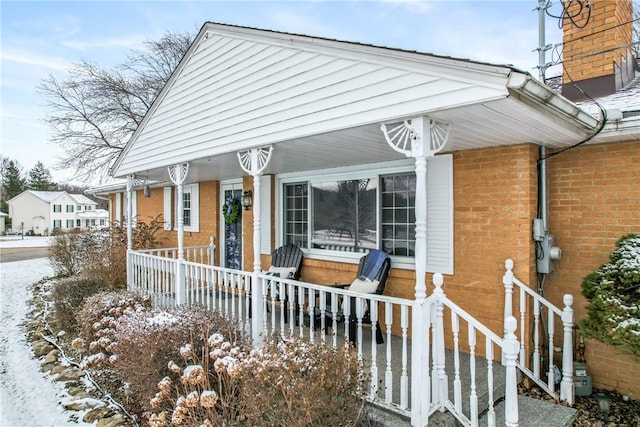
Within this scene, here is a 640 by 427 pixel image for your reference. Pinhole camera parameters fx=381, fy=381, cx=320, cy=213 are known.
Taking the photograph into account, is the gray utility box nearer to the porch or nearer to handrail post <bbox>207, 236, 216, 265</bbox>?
the porch

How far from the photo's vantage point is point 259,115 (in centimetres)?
479

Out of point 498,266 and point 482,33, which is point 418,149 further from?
point 482,33

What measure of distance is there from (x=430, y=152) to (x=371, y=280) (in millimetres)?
2386

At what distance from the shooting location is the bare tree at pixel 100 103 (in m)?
18.8

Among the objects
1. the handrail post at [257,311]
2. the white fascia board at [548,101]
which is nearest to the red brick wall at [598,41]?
the white fascia board at [548,101]

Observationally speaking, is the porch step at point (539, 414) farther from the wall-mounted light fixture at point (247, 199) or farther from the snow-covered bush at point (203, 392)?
the wall-mounted light fixture at point (247, 199)

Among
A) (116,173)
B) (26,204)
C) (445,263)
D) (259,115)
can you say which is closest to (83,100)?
(116,173)

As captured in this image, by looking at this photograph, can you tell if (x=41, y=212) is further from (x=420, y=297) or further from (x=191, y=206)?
(x=420, y=297)

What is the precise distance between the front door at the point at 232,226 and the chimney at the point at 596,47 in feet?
21.3

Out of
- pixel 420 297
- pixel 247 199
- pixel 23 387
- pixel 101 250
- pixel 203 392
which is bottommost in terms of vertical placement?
pixel 23 387

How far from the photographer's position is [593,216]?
13.9 ft

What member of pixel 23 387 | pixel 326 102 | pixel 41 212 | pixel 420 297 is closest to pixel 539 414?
pixel 420 297

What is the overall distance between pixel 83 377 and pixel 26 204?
51313 millimetres

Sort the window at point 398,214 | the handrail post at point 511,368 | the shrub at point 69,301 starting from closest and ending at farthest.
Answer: the handrail post at point 511,368
the window at point 398,214
the shrub at point 69,301
